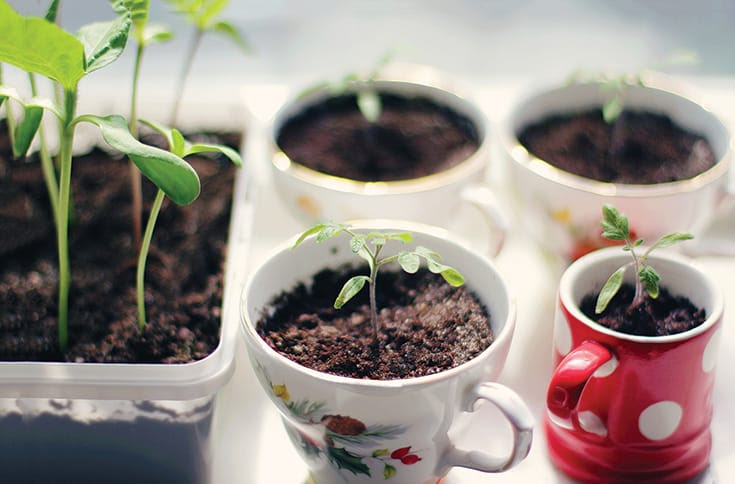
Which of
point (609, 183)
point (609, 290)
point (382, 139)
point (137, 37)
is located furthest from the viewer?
point (382, 139)

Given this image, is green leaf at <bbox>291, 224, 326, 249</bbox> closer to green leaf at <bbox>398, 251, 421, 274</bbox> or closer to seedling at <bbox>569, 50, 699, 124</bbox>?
green leaf at <bbox>398, 251, 421, 274</bbox>

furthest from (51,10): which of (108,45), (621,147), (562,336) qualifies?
(621,147)

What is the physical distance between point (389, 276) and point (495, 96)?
50 centimetres

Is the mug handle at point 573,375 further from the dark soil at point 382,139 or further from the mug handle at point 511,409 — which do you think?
the dark soil at point 382,139

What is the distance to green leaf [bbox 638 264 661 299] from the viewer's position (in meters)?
0.64

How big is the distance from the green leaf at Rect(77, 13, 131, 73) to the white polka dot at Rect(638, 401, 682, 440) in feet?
1.49

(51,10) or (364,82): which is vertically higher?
(51,10)

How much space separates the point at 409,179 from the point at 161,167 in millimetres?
387

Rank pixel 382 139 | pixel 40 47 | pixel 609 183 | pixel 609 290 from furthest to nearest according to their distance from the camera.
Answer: pixel 382 139
pixel 609 183
pixel 609 290
pixel 40 47

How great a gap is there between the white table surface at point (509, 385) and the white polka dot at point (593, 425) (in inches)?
2.6

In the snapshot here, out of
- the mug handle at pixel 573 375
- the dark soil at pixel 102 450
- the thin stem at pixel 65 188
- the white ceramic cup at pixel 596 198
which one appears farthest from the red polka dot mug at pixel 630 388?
the thin stem at pixel 65 188

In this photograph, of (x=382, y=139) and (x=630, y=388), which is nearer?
(x=630, y=388)

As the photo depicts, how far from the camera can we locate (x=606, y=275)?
2.36 ft

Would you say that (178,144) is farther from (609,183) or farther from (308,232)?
(609,183)
